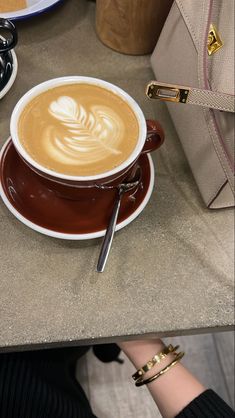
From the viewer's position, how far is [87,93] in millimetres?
559

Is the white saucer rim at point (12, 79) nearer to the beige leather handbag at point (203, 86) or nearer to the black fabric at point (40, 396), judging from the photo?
the beige leather handbag at point (203, 86)

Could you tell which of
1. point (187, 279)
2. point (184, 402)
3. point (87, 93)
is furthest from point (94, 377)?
point (87, 93)

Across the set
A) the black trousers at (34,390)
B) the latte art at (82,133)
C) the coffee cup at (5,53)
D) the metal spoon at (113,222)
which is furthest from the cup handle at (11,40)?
the black trousers at (34,390)

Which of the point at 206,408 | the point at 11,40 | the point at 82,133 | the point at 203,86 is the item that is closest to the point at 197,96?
the point at 203,86

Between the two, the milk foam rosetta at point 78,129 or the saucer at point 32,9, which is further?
the saucer at point 32,9

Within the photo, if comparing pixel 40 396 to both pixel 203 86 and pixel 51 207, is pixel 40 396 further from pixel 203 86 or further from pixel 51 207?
pixel 203 86

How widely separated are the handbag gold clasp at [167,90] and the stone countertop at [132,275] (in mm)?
122

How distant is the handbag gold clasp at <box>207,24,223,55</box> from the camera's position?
497 mm

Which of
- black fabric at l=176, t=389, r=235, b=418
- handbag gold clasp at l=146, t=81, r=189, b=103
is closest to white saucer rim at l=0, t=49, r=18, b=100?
handbag gold clasp at l=146, t=81, r=189, b=103

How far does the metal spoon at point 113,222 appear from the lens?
1.69 feet

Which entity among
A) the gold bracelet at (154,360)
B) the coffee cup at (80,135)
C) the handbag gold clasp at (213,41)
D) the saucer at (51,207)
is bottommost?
the gold bracelet at (154,360)

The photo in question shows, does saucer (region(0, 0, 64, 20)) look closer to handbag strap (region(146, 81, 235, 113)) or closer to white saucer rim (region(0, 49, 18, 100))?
white saucer rim (region(0, 49, 18, 100))

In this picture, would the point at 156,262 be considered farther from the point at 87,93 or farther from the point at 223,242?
the point at 87,93

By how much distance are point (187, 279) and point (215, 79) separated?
0.74 ft
